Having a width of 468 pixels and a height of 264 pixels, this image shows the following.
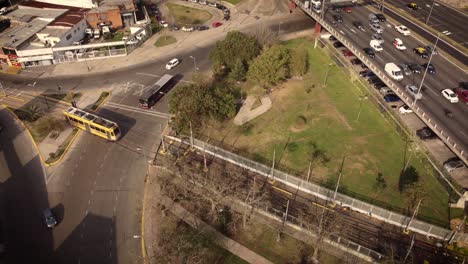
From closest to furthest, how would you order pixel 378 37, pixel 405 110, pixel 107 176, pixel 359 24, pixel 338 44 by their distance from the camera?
pixel 107 176, pixel 405 110, pixel 378 37, pixel 359 24, pixel 338 44

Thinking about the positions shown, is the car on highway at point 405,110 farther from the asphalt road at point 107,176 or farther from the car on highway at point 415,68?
the asphalt road at point 107,176

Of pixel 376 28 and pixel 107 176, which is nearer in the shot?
pixel 107 176

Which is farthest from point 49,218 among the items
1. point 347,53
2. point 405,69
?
point 347,53

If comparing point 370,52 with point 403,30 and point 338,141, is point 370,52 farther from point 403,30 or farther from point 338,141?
point 338,141

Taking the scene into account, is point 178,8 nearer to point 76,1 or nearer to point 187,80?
point 76,1

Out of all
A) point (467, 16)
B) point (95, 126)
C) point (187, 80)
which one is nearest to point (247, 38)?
point (187, 80)

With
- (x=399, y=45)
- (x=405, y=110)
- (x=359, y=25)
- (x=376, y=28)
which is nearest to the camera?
(x=405, y=110)

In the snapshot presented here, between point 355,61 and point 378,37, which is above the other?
point 378,37
